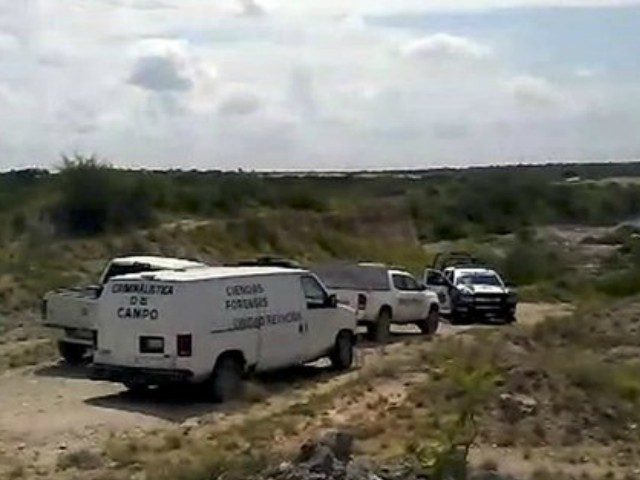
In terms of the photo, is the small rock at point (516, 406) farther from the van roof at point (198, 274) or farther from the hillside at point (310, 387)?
the van roof at point (198, 274)

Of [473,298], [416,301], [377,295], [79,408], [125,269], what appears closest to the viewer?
[79,408]

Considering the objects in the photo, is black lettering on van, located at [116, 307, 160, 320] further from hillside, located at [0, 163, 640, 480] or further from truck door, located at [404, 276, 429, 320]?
truck door, located at [404, 276, 429, 320]

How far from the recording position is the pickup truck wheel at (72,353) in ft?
91.5

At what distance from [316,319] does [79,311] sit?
451cm

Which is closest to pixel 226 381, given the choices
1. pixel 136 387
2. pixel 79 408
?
pixel 136 387

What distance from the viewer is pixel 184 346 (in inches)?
888

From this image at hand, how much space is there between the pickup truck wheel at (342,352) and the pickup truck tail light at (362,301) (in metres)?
6.05

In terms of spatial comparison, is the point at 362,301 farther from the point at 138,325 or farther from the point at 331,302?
the point at 138,325

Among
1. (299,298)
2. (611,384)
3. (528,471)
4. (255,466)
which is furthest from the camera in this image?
(299,298)

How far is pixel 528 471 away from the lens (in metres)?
16.9

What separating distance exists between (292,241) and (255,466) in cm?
4750

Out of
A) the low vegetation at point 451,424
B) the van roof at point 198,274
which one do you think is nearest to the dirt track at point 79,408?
the low vegetation at point 451,424

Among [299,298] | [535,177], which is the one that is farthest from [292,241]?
[535,177]

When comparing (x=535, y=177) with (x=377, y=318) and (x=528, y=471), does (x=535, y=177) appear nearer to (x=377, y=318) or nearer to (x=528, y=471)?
(x=377, y=318)
